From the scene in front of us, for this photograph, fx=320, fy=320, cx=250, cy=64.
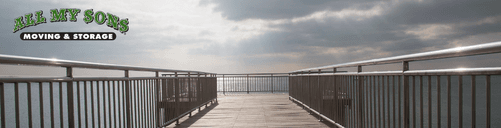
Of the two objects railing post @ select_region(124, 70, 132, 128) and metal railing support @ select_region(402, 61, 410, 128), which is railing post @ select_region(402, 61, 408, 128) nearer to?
metal railing support @ select_region(402, 61, 410, 128)

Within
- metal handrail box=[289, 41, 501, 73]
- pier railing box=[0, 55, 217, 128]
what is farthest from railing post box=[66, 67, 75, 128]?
metal handrail box=[289, 41, 501, 73]

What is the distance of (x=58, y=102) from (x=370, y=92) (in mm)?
2834

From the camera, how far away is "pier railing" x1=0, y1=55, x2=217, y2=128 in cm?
209

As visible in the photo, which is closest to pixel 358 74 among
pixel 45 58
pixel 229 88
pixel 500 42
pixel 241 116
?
pixel 500 42

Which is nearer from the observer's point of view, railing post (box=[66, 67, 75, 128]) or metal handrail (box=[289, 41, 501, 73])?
metal handrail (box=[289, 41, 501, 73])

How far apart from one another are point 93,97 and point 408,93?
2.66 metres

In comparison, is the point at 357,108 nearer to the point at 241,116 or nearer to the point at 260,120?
the point at 260,120

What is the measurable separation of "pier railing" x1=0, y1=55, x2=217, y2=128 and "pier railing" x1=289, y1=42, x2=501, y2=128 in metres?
2.47

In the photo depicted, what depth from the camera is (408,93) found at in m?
2.59

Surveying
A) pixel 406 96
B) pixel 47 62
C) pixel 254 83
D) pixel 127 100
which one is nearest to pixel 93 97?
pixel 47 62

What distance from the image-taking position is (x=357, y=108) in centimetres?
372

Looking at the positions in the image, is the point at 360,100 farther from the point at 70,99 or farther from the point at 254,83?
the point at 254,83

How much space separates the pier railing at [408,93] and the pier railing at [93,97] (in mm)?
2466

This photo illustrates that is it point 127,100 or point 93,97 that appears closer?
point 93,97
